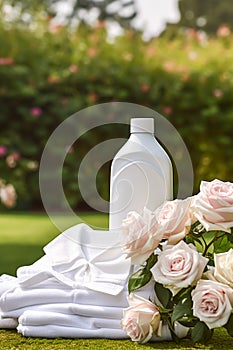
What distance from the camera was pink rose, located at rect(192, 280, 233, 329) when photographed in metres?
2.44

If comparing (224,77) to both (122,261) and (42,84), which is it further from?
(122,261)

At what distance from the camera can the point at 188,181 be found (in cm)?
300

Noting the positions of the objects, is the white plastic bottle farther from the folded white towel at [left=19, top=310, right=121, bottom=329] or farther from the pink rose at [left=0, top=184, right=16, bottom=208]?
the pink rose at [left=0, top=184, right=16, bottom=208]

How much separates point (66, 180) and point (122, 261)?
20.1 ft

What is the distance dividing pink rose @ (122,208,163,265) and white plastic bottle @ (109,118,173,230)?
28 cm

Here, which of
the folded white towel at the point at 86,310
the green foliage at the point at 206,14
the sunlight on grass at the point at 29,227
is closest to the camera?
the folded white towel at the point at 86,310

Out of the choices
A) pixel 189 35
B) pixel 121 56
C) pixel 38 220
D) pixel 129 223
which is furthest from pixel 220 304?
pixel 189 35

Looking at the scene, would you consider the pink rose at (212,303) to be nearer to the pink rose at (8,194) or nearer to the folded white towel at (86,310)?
the folded white towel at (86,310)

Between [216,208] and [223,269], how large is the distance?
0.18m

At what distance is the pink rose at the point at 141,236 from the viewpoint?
254 centimetres

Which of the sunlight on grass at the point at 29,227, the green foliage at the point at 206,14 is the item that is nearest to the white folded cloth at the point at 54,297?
the sunlight on grass at the point at 29,227

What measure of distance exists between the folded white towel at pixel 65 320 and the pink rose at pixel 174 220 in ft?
1.09

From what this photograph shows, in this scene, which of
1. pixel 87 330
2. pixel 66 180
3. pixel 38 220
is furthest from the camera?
pixel 66 180

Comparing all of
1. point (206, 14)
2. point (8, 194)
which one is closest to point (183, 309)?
point (8, 194)
